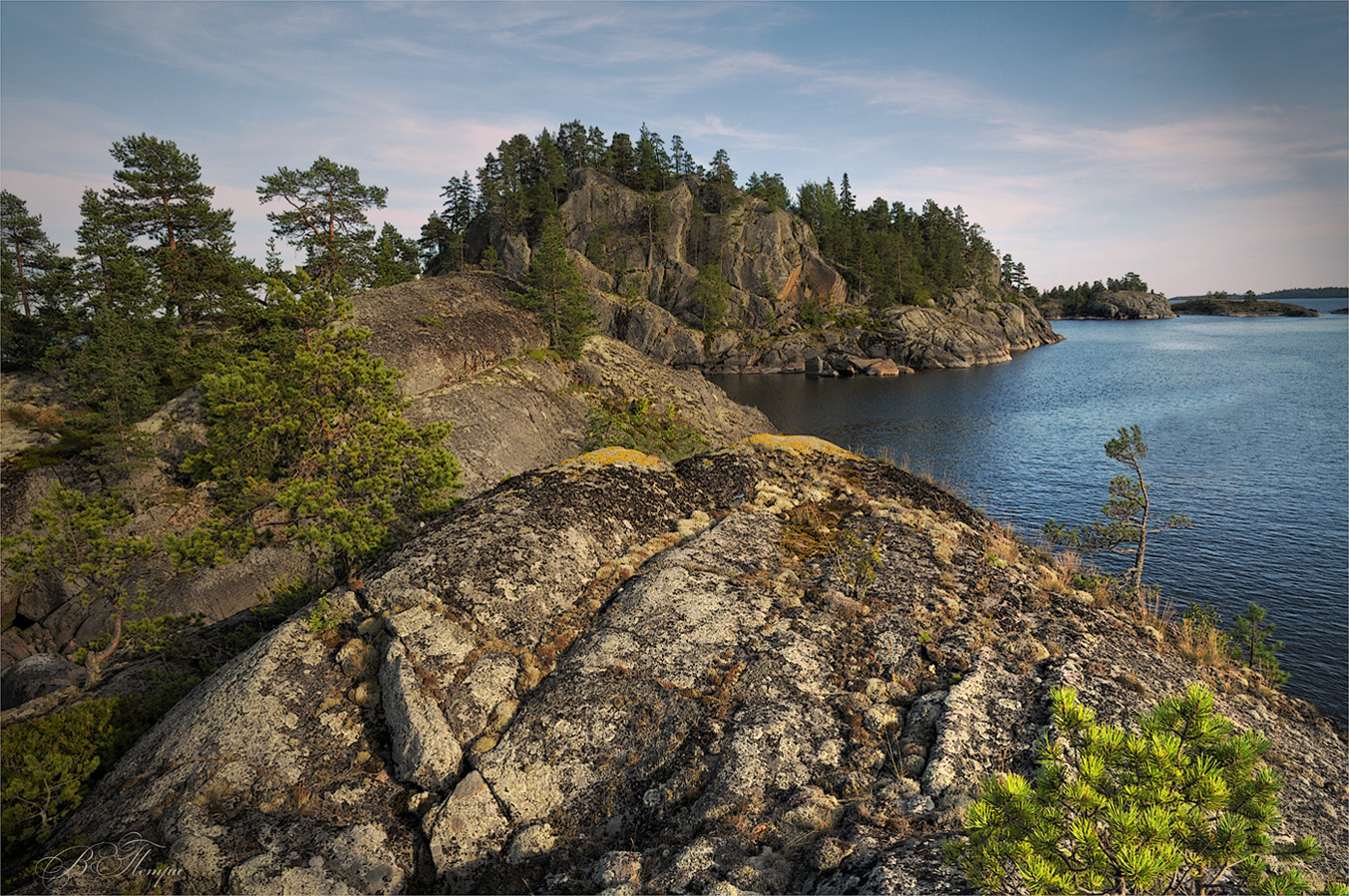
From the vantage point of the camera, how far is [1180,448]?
49438 millimetres

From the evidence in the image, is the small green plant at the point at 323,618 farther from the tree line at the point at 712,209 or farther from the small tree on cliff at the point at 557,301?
the tree line at the point at 712,209

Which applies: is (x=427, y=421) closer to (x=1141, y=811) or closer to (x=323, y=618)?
(x=323, y=618)

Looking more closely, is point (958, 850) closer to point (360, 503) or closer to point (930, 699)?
point (930, 699)

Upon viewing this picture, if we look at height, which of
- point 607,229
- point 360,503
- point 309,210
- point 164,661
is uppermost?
point 607,229

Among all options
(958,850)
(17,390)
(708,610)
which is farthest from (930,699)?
(17,390)

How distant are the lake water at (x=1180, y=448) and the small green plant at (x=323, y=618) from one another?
1167 inches

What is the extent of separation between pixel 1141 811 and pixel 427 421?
78.9 feet

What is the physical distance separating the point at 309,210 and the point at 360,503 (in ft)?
112

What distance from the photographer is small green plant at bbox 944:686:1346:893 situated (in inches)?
151

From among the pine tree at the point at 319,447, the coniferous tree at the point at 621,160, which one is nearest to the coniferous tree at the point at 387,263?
the pine tree at the point at 319,447

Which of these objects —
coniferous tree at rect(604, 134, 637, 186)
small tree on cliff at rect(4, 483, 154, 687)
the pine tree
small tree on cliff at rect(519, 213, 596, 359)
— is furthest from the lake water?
coniferous tree at rect(604, 134, 637, 186)

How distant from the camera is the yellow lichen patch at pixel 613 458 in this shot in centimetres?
1473

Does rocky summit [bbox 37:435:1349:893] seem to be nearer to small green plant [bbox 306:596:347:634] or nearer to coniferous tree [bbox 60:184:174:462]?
small green plant [bbox 306:596:347:634]

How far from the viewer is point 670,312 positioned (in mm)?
114875
